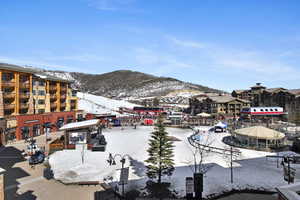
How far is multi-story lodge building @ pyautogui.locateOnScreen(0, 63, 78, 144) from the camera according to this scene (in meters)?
37.6

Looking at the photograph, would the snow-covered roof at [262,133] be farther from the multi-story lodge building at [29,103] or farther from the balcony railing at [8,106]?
the balcony railing at [8,106]

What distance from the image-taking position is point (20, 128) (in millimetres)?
39344

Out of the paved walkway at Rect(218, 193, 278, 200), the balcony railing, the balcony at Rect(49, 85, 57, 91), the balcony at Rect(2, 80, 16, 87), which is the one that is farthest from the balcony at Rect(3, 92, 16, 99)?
the paved walkway at Rect(218, 193, 278, 200)

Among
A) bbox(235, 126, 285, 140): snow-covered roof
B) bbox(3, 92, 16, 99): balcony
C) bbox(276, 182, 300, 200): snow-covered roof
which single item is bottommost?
bbox(235, 126, 285, 140): snow-covered roof

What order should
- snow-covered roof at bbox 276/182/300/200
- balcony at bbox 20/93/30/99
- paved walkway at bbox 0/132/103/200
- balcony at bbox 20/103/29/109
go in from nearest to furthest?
1. snow-covered roof at bbox 276/182/300/200
2. paved walkway at bbox 0/132/103/200
3. balcony at bbox 20/103/29/109
4. balcony at bbox 20/93/30/99

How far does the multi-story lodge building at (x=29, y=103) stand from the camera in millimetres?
37562

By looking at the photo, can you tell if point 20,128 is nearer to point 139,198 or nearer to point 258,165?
point 139,198

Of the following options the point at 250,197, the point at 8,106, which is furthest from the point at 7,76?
the point at 250,197

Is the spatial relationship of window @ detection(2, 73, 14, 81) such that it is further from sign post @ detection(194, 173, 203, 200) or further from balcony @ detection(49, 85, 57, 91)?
sign post @ detection(194, 173, 203, 200)

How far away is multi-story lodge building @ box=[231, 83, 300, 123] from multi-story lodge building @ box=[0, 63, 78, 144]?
70.2 m

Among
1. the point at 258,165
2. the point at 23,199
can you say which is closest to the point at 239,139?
the point at 258,165

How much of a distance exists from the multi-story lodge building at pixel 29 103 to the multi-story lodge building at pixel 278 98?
70.2 metres

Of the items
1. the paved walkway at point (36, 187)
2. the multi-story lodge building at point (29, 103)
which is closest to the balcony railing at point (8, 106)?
the multi-story lodge building at point (29, 103)

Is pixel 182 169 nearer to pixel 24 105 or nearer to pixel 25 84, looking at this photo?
pixel 24 105
